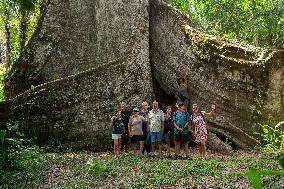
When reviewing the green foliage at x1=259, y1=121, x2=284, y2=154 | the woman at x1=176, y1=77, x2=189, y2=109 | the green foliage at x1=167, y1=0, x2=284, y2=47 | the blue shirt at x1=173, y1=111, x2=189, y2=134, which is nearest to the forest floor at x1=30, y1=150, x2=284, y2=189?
the blue shirt at x1=173, y1=111, x2=189, y2=134

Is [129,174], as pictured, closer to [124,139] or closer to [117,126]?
[117,126]

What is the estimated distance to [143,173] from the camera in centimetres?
643

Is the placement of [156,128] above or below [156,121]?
below

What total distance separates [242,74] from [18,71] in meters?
5.76

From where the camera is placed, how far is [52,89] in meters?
9.59

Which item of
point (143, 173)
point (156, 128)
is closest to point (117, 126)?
point (156, 128)

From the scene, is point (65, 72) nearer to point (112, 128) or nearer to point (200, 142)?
point (112, 128)

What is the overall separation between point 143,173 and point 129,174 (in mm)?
216

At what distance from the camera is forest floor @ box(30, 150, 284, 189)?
5699 millimetres

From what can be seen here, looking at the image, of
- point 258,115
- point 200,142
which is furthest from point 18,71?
point 258,115

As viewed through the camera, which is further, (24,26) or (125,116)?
(24,26)

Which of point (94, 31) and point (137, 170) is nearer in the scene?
point (137, 170)

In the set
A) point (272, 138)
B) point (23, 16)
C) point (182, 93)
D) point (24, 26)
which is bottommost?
point (272, 138)

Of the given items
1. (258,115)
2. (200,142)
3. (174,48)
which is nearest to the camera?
(200,142)
